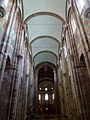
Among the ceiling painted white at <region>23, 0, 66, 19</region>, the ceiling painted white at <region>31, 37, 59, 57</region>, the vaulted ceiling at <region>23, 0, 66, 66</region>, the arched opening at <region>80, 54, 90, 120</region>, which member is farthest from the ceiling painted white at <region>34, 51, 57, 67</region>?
the arched opening at <region>80, 54, 90, 120</region>

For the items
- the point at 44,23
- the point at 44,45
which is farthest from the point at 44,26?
the point at 44,45

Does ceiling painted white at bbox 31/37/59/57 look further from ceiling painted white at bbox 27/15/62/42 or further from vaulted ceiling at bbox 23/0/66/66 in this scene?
ceiling painted white at bbox 27/15/62/42

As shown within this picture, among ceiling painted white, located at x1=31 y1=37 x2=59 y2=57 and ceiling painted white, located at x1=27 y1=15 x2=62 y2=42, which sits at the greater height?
ceiling painted white, located at x1=27 y1=15 x2=62 y2=42

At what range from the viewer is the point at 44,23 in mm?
18391

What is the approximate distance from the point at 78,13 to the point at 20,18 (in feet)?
22.5

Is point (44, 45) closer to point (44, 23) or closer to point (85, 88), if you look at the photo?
point (44, 23)

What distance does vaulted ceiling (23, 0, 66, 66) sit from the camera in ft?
51.0

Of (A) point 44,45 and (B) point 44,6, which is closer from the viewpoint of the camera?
(B) point 44,6

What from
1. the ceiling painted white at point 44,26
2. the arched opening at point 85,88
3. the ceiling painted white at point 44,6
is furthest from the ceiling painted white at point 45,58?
the arched opening at point 85,88

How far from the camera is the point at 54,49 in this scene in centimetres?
2434

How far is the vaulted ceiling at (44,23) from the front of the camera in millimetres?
15555

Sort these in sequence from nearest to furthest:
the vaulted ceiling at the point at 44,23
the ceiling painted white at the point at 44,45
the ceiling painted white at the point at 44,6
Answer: the ceiling painted white at the point at 44,6
the vaulted ceiling at the point at 44,23
the ceiling painted white at the point at 44,45

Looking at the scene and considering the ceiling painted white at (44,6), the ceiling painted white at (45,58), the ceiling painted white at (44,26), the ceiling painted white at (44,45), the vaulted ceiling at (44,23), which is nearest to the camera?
the ceiling painted white at (44,6)

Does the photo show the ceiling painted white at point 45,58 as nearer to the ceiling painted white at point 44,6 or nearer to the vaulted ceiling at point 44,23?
the vaulted ceiling at point 44,23
